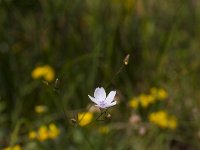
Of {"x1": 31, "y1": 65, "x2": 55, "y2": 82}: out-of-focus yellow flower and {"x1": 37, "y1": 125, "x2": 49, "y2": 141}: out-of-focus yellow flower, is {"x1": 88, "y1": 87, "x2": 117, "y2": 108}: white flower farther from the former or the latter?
{"x1": 31, "y1": 65, "x2": 55, "y2": 82}: out-of-focus yellow flower

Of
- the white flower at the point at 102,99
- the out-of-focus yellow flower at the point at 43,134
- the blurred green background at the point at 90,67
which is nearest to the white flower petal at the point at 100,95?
the white flower at the point at 102,99

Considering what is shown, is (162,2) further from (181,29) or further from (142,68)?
(142,68)

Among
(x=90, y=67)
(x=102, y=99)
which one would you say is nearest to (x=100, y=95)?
(x=102, y=99)

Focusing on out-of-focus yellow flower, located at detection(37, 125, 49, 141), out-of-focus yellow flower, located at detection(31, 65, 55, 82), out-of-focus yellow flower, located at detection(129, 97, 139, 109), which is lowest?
out-of-focus yellow flower, located at detection(37, 125, 49, 141)

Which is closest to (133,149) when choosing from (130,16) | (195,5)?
(130,16)

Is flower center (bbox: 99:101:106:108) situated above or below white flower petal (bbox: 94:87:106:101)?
below

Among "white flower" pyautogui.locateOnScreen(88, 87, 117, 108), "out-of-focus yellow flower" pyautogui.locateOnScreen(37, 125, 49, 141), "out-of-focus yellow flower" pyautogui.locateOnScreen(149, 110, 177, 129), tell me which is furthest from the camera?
"out-of-focus yellow flower" pyautogui.locateOnScreen(149, 110, 177, 129)

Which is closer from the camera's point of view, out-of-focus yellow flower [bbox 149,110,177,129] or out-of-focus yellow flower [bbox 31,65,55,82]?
out-of-focus yellow flower [bbox 149,110,177,129]

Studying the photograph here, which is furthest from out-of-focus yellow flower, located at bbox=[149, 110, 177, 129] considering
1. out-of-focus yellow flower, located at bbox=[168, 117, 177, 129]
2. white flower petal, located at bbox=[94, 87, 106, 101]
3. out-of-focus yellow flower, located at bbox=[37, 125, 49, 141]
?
white flower petal, located at bbox=[94, 87, 106, 101]
